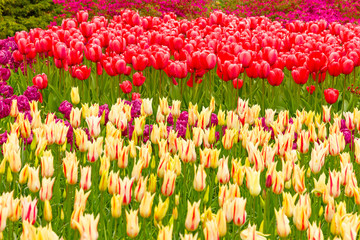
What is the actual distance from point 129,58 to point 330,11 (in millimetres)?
12016

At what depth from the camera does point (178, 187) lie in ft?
14.1

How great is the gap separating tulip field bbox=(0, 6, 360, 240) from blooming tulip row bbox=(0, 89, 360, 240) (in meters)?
0.01

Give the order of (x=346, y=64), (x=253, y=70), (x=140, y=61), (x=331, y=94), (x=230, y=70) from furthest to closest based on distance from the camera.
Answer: (x=140, y=61), (x=253, y=70), (x=346, y=64), (x=230, y=70), (x=331, y=94)

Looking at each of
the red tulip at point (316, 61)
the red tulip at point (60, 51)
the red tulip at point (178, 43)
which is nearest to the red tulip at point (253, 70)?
the red tulip at point (316, 61)

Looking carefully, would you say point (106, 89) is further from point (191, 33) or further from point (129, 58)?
point (191, 33)

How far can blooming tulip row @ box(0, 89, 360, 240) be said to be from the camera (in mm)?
2627

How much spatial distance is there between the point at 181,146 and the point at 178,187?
73 centimetres

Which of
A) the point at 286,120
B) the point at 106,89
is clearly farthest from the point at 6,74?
the point at 286,120

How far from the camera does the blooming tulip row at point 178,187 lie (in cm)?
263

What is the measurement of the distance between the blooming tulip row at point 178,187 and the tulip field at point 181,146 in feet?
0.03

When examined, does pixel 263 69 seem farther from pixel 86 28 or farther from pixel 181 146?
pixel 86 28

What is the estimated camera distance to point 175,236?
3.38 m

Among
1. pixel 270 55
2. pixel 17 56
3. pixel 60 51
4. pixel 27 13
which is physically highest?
pixel 270 55

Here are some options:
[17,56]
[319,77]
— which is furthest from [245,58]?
[17,56]
